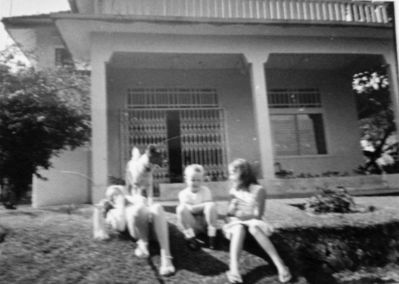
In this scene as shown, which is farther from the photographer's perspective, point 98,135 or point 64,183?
point 64,183

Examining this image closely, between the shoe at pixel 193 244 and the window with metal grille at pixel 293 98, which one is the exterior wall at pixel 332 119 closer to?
the window with metal grille at pixel 293 98

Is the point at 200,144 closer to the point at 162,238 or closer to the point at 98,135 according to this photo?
the point at 98,135

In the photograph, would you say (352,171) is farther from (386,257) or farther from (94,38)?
(94,38)

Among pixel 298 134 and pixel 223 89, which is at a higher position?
pixel 223 89

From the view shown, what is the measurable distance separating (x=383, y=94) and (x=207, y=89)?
13.3ft

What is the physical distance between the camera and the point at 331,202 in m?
5.40

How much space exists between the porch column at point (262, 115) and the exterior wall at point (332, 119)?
76.4 inches

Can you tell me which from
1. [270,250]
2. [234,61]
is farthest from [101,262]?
[234,61]

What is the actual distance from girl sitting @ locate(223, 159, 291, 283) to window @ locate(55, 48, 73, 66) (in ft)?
22.1

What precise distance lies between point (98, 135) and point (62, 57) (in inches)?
151

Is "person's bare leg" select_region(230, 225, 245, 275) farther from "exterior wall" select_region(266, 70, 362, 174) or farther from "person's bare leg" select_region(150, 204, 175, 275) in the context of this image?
"exterior wall" select_region(266, 70, 362, 174)

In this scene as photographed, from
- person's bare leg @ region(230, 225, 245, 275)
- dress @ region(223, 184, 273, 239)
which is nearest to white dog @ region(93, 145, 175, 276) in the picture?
person's bare leg @ region(230, 225, 245, 275)

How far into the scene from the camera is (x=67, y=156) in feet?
23.7

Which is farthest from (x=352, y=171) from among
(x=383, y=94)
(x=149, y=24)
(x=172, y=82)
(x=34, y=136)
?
(x=34, y=136)
